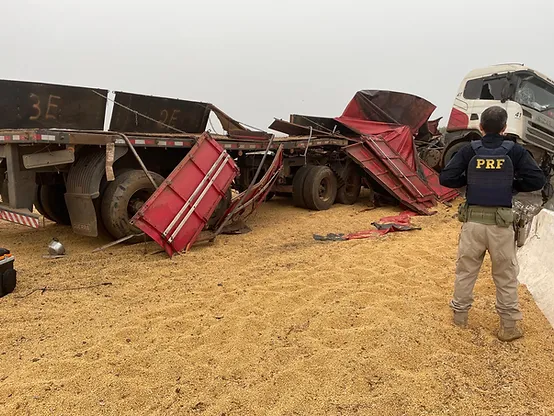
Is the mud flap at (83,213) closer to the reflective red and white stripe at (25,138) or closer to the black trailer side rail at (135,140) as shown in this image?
the black trailer side rail at (135,140)

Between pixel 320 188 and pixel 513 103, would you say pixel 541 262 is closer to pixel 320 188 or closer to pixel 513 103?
pixel 320 188

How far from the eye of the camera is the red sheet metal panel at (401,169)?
8898 millimetres

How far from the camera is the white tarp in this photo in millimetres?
3584

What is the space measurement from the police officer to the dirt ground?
41 cm

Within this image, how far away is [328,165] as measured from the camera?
952 cm

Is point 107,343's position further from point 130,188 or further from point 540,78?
point 540,78

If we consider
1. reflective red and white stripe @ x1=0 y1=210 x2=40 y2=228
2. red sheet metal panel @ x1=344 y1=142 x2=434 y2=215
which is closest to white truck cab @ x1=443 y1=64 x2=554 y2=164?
red sheet metal panel @ x1=344 y1=142 x2=434 y2=215

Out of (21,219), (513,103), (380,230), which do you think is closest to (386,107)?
(513,103)

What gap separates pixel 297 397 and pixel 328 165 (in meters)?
7.45

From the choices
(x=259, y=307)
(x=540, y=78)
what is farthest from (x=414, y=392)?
(x=540, y=78)

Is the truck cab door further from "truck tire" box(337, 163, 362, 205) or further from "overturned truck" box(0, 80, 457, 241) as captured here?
"truck tire" box(337, 163, 362, 205)

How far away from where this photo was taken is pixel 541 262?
153 inches

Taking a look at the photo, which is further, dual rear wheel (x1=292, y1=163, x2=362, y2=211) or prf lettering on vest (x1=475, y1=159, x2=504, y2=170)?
dual rear wheel (x1=292, y1=163, x2=362, y2=211)

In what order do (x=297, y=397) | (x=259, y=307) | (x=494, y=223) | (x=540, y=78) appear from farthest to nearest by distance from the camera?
(x=540, y=78), (x=259, y=307), (x=494, y=223), (x=297, y=397)
